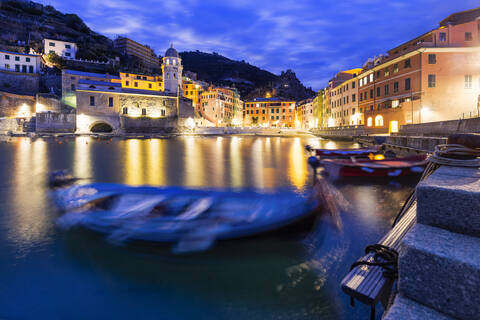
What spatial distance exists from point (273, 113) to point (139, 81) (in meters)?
46.5

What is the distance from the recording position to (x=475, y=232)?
1.80 metres

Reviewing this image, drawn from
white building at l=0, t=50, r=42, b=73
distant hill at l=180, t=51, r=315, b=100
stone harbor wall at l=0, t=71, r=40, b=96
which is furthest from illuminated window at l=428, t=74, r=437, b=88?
distant hill at l=180, t=51, r=315, b=100

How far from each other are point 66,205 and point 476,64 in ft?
130

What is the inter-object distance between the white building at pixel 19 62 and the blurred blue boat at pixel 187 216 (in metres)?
71.7

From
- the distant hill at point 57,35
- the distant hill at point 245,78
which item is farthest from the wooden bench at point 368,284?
the distant hill at point 245,78

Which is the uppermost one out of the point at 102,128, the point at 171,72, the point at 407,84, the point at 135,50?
the point at 135,50

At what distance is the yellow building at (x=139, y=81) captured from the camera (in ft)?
227

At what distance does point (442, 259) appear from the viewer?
4.99 ft

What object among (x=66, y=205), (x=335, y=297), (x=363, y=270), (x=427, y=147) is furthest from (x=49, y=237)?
(x=427, y=147)

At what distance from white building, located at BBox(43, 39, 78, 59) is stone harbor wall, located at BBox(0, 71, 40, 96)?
1776cm

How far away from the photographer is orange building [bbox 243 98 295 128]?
306ft

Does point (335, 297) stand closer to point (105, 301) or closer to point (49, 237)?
point (105, 301)

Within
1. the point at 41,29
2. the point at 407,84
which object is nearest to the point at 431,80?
the point at 407,84

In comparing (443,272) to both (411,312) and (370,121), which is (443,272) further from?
(370,121)
